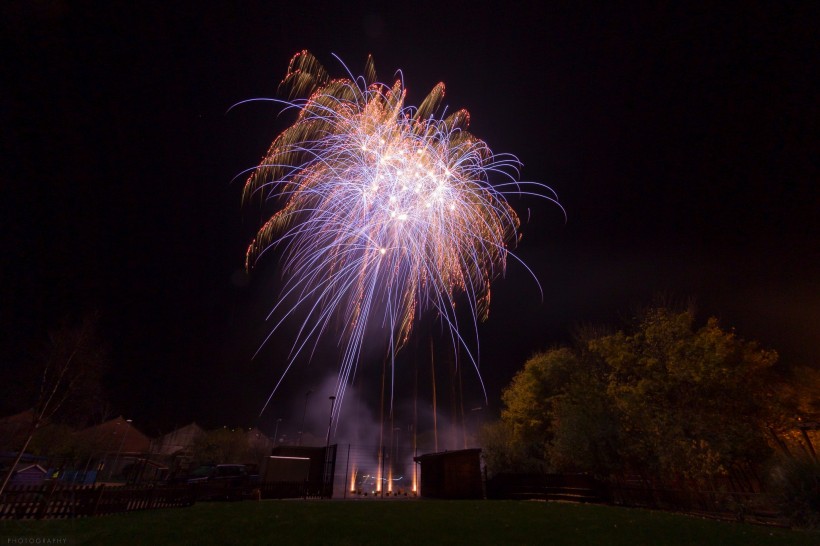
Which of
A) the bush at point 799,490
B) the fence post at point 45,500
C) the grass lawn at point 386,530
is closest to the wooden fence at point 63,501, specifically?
the fence post at point 45,500

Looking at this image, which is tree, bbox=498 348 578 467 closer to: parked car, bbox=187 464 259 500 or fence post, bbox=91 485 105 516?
parked car, bbox=187 464 259 500

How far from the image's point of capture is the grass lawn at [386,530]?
9109 millimetres

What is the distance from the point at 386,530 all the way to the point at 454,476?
1786 centimetres

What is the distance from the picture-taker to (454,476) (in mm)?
26344

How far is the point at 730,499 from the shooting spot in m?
15.0

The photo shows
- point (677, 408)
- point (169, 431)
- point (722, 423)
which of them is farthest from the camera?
point (169, 431)

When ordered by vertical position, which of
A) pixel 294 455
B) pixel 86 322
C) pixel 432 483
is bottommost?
Result: pixel 432 483

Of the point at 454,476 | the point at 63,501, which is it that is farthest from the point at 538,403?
the point at 63,501

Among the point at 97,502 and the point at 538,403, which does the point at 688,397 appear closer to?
the point at 538,403

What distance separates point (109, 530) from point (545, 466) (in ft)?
98.5

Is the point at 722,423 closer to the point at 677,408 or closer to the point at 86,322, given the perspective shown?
the point at 677,408

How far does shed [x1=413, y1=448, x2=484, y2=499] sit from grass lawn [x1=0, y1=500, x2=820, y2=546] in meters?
13.5

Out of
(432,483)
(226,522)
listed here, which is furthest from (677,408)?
(226,522)

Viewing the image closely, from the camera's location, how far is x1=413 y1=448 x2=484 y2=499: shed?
2603 centimetres
